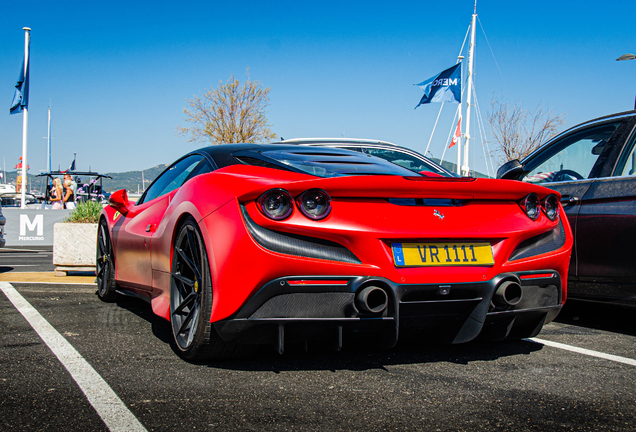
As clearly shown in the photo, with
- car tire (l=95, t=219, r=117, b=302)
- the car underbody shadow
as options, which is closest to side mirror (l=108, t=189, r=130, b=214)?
car tire (l=95, t=219, r=117, b=302)

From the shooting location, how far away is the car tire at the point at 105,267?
4891mm

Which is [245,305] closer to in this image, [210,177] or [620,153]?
[210,177]

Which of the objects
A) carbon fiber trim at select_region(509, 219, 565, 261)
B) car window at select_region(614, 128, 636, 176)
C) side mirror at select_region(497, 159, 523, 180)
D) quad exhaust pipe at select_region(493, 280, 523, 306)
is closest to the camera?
A: quad exhaust pipe at select_region(493, 280, 523, 306)

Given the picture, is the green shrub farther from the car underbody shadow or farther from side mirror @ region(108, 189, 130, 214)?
the car underbody shadow

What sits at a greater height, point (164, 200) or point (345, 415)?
point (164, 200)

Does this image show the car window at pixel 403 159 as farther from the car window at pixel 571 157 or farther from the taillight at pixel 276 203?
the taillight at pixel 276 203

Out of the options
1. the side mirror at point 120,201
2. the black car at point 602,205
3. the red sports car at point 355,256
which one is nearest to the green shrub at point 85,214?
the side mirror at point 120,201

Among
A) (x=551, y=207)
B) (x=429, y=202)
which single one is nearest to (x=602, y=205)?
(x=551, y=207)

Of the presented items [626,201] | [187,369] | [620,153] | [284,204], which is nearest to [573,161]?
[620,153]

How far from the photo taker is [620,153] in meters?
4.11

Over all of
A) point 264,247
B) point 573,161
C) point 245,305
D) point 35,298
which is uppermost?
point 573,161

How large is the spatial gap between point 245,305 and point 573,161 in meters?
3.19

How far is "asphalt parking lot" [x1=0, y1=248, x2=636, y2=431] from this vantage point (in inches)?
87.4

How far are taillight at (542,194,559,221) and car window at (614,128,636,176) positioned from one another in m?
1.11
